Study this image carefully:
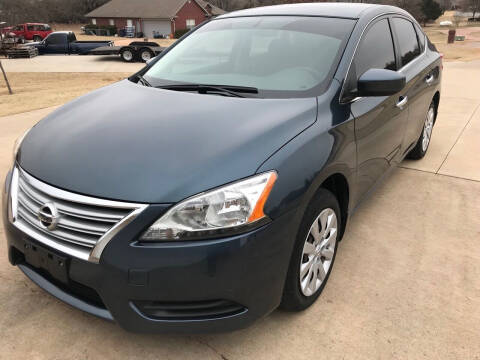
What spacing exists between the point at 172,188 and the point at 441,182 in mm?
3347

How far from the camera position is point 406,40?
3.82 m

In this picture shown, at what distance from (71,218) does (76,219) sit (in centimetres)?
3

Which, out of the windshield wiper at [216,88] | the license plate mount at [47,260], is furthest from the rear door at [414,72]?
the license plate mount at [47,260]

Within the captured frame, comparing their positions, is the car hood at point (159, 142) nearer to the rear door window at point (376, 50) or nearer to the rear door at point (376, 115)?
the rear door at point (376, 115)

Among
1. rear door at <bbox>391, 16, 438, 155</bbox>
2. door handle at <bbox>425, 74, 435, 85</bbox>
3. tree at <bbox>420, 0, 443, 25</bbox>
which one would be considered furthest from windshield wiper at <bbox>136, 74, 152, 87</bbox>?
tree at <bbox>420, 0, 443, 25</bbox>

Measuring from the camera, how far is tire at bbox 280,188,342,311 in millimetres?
2086

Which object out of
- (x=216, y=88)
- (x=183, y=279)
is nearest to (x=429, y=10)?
(x=216, y=88)

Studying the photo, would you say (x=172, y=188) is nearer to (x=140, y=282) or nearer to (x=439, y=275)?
(x=140, y=282)

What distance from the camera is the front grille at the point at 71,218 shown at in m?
1.78

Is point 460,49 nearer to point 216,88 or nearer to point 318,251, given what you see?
point 216,88

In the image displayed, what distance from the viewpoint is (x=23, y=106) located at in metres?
8.04

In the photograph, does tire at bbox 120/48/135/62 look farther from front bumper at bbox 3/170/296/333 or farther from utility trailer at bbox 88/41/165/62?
front bumper at bbox 3/170/296/333

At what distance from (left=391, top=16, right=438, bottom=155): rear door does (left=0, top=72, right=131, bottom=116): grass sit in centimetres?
646

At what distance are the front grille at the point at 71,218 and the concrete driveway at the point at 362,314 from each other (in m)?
0.60
